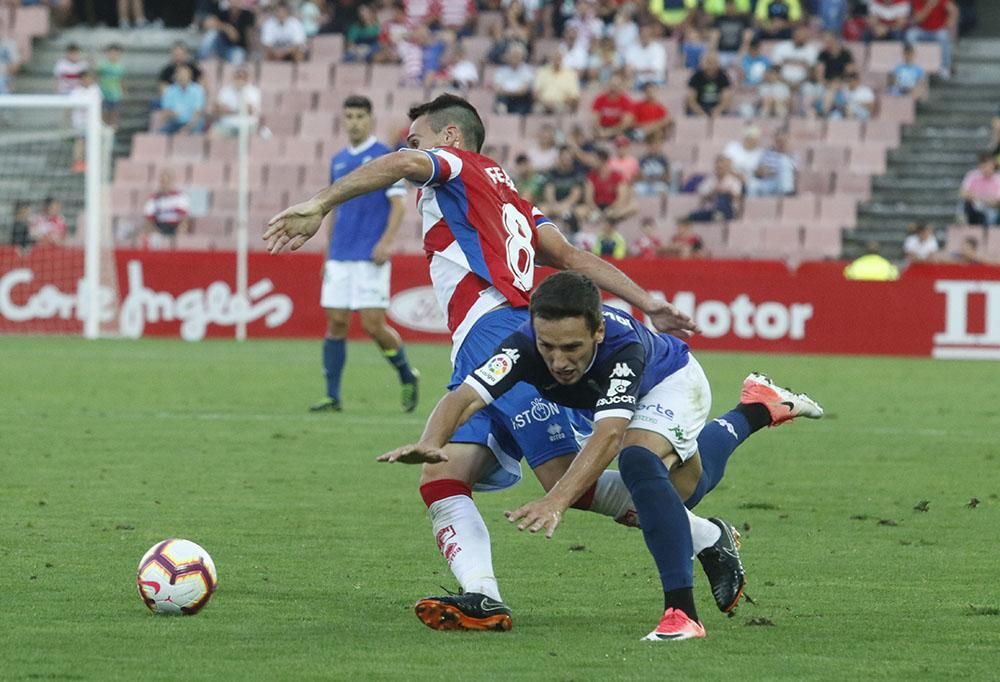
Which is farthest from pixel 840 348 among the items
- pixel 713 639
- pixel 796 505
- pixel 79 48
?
pixel 713 639

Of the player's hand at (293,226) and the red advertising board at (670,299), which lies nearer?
the player's hand at (293,226)

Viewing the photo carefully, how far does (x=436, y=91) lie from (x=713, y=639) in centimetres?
2197

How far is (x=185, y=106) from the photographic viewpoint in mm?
28531

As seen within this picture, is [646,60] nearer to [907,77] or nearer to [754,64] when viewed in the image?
[754,64]

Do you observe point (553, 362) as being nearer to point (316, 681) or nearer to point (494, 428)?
point (494, 428)

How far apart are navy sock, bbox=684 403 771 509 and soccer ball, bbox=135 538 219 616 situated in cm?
176

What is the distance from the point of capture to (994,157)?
78.7 ft

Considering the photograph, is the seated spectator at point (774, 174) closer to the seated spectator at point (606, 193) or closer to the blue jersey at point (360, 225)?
the seated spectator at point (606, 193)

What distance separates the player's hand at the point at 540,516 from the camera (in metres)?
5.64

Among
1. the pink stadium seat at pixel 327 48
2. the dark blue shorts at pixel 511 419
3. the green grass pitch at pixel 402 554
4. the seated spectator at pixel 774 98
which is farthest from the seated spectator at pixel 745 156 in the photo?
the dark blue shorts at pixel 511 419

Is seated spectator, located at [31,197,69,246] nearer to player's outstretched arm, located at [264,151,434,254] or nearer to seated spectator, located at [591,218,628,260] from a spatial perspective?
seated spectator, located at [591,218,628,260]

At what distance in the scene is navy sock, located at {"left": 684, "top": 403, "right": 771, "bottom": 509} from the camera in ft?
22.8

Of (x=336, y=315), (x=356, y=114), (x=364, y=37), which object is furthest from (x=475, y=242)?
(x=364, y=37)

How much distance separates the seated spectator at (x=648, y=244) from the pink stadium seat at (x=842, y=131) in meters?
3.14
